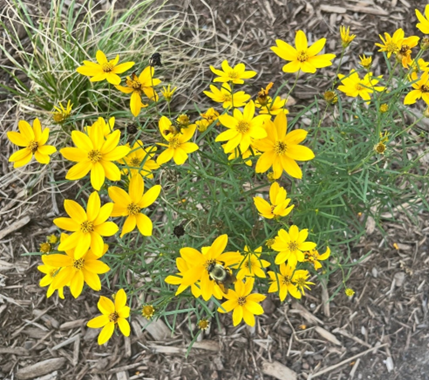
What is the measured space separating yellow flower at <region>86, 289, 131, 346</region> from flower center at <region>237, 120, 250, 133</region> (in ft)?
2.47

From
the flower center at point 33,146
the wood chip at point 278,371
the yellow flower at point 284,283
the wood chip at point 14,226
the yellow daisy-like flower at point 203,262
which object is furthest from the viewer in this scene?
the wood chip at point 14,226

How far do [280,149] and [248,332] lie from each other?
1.44m

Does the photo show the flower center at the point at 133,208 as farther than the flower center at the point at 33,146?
No

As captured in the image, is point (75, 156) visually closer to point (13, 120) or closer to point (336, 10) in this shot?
point (13, 120)

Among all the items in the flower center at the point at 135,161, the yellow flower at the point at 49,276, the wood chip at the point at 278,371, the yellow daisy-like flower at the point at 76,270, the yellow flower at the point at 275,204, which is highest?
the flower center at the point at 135,161

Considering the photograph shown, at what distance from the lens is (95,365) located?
7.97 ft

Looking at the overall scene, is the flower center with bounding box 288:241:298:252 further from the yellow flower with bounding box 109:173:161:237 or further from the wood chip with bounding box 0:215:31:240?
the wood chip with bounding box 0:215:31:240

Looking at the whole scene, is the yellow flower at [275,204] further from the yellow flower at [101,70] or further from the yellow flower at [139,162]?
the yellow flower at [101,70]

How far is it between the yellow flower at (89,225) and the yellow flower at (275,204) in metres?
0.51

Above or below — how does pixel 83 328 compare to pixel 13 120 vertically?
below

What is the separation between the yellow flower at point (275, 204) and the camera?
150cm

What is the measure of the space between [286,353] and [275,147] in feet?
5.01

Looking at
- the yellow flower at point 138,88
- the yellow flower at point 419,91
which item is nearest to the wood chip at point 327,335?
the yellow flower at point 419,91

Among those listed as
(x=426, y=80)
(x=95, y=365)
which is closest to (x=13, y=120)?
(x=95, y=365)
